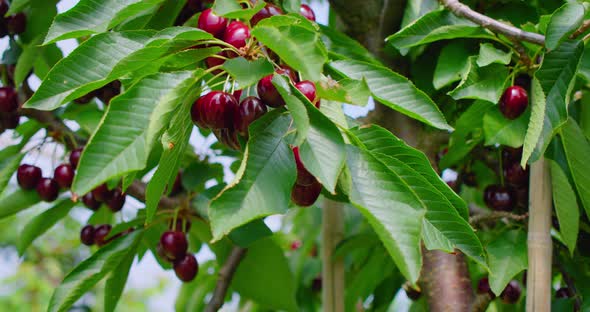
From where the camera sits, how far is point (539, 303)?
105cm

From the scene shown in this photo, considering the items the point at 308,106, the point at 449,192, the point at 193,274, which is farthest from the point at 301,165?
the point at 193,274

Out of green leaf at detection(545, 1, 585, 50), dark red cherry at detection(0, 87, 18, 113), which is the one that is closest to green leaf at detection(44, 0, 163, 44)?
green leaf at detection(545, 1, 585, 50)

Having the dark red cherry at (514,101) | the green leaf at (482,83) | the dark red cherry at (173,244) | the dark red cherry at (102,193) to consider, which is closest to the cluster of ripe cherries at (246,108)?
the green leaf at (482,83)

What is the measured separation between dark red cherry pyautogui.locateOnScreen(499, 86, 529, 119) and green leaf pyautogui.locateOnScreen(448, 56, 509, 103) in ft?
0.06

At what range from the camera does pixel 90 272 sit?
4.07ft

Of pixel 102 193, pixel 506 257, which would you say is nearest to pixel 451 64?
pixel 506 257

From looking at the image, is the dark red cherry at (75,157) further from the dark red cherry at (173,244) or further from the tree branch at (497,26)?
the tree branch at (497,26)

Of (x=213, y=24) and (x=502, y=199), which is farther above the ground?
(x=213, y=24)

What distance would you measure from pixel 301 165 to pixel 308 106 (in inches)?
3.0

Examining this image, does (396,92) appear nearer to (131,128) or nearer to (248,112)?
(248,112)

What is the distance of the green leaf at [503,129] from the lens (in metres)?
1.13

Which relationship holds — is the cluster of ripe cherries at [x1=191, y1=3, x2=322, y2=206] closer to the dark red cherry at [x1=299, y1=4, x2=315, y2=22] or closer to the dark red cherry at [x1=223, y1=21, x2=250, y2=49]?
the dark red cherry at [x1=223, y1=21, x2=250, y2=49]

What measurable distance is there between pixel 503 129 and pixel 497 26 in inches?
7.0

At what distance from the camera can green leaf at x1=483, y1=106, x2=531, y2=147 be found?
113cm
